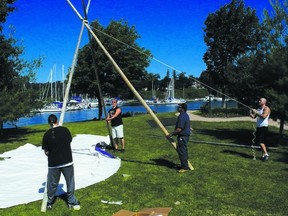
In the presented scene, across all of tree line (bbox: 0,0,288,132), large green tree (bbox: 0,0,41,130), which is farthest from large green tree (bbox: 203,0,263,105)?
large green tree (bbox: 0,0,41,130)

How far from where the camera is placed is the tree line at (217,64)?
14.1 meters

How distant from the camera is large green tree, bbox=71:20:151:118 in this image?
29.7 metres

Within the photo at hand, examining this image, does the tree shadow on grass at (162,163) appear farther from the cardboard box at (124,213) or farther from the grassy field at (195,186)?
the cardboard box at (124,213)

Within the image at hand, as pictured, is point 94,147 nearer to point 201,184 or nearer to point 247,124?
point 201,184

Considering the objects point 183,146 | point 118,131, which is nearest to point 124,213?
point 183,146

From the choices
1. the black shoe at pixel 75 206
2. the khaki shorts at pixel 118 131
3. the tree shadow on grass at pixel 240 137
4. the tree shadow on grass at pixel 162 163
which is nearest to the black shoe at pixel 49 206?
the black shoe at pixel 75 206

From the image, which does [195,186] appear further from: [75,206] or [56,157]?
[56,157]

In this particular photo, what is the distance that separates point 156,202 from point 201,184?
172cm

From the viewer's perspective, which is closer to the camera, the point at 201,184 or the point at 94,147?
the point at 201,184

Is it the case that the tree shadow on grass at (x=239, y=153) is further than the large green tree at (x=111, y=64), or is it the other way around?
the large green tree at (x=111, y=64)

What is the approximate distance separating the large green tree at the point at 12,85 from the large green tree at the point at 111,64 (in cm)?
1002

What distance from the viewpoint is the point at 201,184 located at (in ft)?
27.7

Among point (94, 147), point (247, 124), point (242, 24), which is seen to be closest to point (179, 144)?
point (94, 147)

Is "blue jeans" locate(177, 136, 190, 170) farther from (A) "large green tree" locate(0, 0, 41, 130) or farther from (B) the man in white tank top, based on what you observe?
(A) "large green tree" locate(0, 0, 41, 130)
